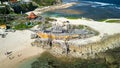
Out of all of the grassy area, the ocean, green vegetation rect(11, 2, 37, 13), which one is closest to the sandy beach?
the grassy area

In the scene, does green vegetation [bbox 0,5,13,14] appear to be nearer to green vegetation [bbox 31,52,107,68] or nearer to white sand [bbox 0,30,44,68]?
white sand [bbox 0,30,44,68]

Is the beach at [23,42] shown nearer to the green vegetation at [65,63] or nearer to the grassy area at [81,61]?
the grassy area at [81,61]

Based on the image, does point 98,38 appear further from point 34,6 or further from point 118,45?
point 34,6

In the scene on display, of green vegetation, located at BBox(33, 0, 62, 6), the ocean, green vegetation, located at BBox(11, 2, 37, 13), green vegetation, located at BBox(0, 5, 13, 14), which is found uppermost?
green vegetation, located at BBox(0, 5, 13, 14)

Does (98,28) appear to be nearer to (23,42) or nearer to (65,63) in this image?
(23,42)

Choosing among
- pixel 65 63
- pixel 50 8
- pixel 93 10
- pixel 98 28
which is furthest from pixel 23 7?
pixel 65 63

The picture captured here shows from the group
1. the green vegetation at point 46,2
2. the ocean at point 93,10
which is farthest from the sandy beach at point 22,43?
the green vegetation at point 46,2

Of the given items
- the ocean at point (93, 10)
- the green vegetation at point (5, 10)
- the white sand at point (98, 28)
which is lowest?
the ocean at point (93, 10)

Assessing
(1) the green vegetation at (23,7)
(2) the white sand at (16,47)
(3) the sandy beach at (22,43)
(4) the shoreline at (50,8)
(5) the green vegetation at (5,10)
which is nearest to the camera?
(2) the white sand at (16,47)
